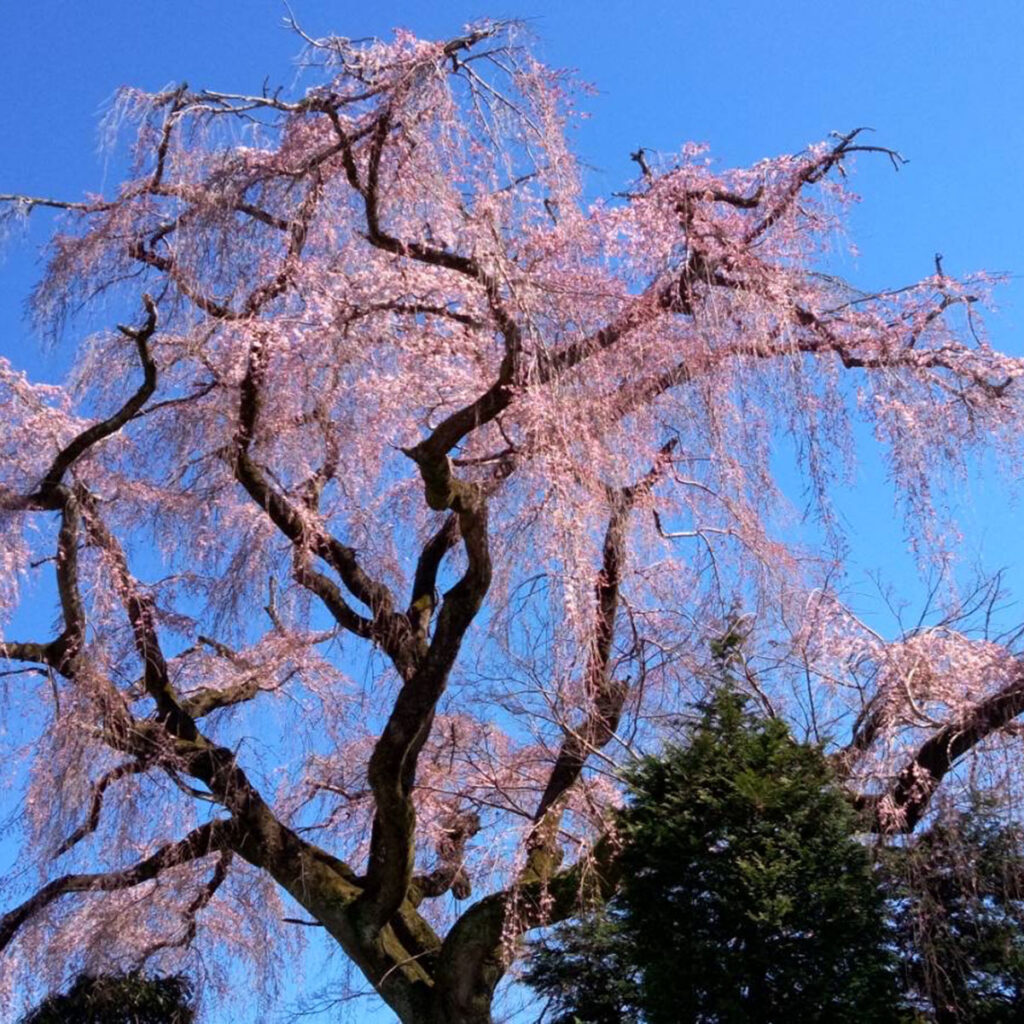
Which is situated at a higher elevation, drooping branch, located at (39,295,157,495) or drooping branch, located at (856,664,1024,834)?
drooping branch, located at (39,295,157,495)

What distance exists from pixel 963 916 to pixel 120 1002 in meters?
5.46

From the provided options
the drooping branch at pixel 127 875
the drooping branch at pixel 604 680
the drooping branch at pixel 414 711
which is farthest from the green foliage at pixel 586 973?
the drooping branch at pixel 127 875

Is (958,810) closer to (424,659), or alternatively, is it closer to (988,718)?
(988,718)

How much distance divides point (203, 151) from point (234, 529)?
212 centimetres

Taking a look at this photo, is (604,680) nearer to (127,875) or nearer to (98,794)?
(98,794)

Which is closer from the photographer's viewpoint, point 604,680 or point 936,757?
point 936,757

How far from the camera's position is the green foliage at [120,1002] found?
8.47 meters

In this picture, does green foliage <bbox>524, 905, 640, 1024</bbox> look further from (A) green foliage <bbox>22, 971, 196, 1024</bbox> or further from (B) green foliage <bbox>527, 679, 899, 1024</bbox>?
(A) green foliage <bbox>22, 971, 196, 1024</bbox>

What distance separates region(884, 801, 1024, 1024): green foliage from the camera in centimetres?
589

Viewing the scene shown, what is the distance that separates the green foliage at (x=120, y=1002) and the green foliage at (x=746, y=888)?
13.3 ft

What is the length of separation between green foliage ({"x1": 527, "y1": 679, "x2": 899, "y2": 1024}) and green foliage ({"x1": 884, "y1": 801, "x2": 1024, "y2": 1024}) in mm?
307

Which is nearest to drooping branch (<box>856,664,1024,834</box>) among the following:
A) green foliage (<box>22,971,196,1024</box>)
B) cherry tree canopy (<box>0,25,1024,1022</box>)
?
cherry tree canopy (<box>0,25,1024,1022</box>)

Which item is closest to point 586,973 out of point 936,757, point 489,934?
point 489,934

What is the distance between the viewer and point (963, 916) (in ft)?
20.1
